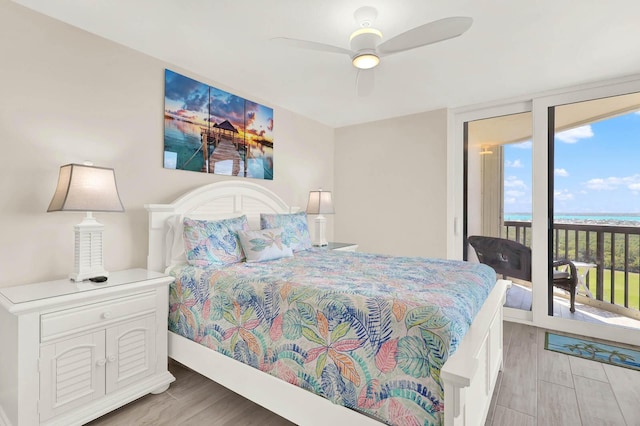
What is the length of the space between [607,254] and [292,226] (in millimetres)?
3128

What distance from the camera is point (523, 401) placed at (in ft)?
A: 6.40

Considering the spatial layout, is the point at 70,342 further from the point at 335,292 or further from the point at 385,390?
the point at 385,390

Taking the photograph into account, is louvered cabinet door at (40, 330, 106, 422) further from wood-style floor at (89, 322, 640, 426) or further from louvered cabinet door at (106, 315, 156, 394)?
wood-style floor at (89, 322, 640, 426)

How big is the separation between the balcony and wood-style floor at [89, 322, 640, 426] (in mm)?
845

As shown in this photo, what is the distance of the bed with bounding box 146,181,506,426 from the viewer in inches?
47.2

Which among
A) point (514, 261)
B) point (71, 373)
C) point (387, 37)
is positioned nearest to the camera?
point (71, 373)

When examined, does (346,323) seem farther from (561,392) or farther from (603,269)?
(603,269)

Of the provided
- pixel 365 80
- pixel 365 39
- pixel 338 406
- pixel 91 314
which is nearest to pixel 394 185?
pixel 365 80

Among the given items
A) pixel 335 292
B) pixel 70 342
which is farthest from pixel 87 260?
pixel 335 292

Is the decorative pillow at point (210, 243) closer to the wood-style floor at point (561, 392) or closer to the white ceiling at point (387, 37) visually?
the white ceiling at point (387, 37)

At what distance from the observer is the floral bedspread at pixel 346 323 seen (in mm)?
1211

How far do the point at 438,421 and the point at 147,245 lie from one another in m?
2.37

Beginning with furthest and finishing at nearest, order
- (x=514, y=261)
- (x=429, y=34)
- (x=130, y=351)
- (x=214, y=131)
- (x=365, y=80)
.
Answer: (x=514, y=261)
(x=214, y=131)
(x=365, y=80)
(x=130, y=351)
(x=429, y=34)

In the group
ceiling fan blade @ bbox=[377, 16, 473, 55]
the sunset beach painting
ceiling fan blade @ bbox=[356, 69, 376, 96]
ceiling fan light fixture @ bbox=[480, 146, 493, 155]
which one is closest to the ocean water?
ceiling fan light fixture @ bbox=[480, 146, 493, 155]
